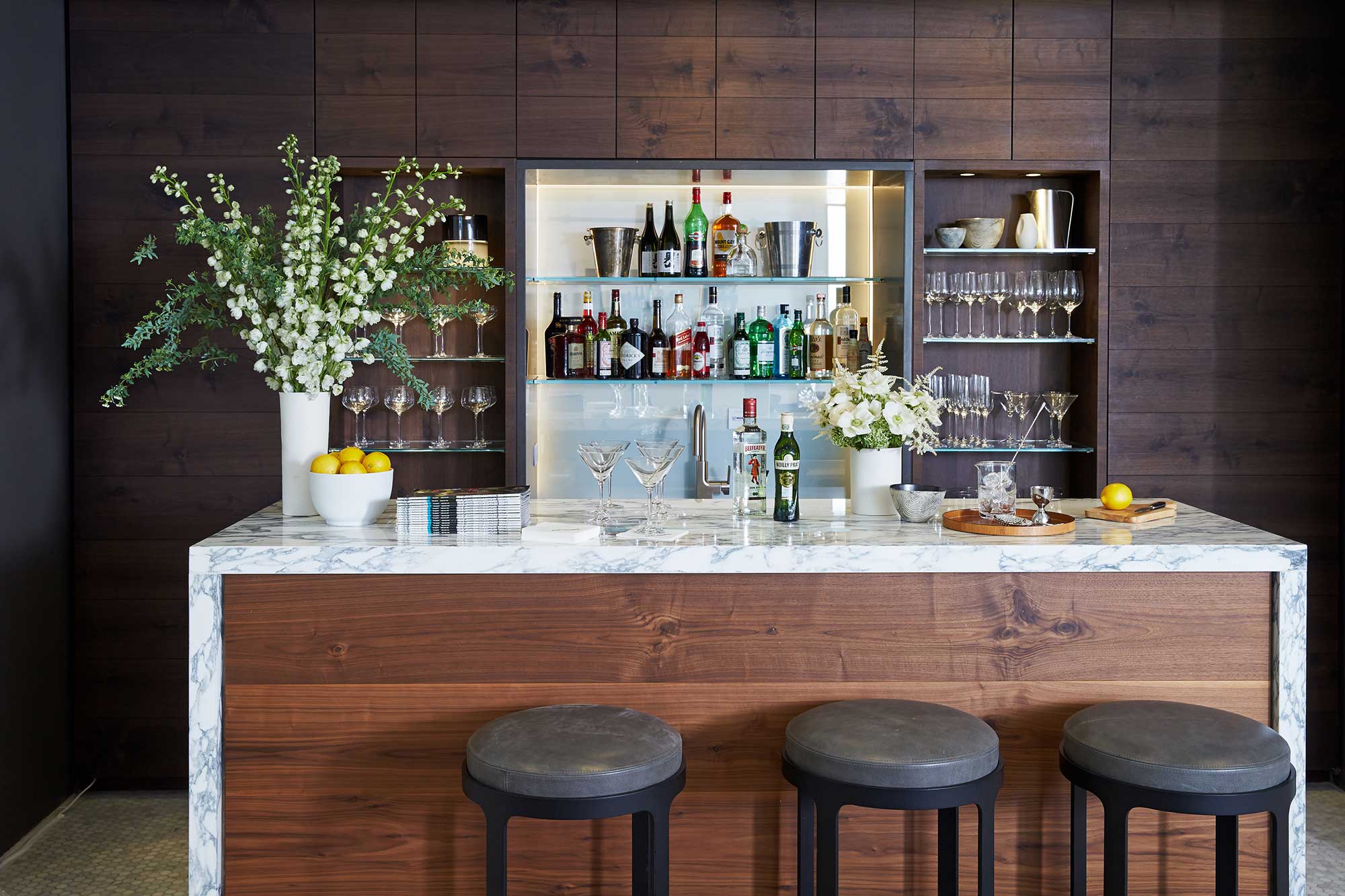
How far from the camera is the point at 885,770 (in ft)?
5.49

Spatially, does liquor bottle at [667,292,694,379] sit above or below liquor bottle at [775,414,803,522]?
above

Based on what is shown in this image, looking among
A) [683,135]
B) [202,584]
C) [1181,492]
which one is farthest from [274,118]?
[1181,492]

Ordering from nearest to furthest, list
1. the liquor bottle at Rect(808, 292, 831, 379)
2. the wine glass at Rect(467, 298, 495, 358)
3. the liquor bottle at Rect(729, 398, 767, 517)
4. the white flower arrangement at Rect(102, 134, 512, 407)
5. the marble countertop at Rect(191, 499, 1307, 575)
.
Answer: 1. the marble countertop at Rect(191, 499, 1307, 575)
2. the white flower arrangement at Rect(102, 134, 512, 407)
3. the liquor bottle at Rect(729, 398, 767, 517)
4. the wine glass at Rect(467, 298, 495, 358)
5. the liquor bottle at Rect(808, 292, 831, 379)

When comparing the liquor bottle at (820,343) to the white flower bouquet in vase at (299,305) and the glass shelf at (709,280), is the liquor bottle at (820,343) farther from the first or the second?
the white flower bouquet in vase at (299,305)

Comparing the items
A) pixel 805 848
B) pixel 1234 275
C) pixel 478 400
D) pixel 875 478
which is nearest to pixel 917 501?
pixel 875 478

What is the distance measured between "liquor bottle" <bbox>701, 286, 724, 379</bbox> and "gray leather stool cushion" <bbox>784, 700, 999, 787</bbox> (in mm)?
2013

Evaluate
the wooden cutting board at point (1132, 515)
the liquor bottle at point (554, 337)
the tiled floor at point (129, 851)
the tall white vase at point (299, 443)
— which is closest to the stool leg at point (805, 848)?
the wooden cutting board at point (1132, 515)

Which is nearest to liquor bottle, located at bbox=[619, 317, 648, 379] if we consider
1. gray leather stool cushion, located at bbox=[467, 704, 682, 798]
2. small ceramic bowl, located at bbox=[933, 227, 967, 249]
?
small ceramic bowl, located at bbox=[933, 227, 967, 249]

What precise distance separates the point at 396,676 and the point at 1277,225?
3089 millimetres

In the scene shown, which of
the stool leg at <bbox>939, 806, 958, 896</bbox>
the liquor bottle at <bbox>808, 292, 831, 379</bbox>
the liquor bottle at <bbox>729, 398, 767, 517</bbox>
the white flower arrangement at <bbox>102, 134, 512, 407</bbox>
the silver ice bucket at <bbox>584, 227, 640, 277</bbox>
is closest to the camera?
the stool leg at <bbox>939, 806, 958, 896</bbox>

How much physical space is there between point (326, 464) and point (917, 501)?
1268mm

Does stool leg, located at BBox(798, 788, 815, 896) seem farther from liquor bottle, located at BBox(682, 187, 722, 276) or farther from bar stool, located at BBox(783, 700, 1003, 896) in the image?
liquor bottle, located at BBox(682, 187, 722, 276)

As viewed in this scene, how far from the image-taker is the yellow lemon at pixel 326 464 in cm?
221

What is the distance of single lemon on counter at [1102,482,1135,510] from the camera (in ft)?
7.74
